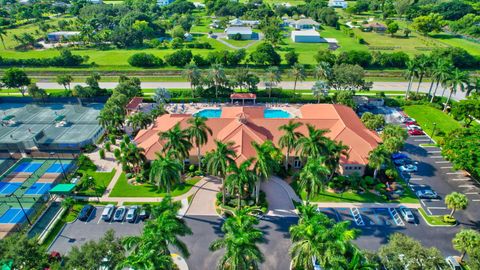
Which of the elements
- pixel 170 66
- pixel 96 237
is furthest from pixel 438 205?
pixel 170 66

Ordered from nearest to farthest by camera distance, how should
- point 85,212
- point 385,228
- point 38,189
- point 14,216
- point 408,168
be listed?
point 385,228
point 85,212
point 14,216
point 38,189
point 408,168

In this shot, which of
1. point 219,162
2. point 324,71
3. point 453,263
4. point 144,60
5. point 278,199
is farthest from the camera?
A: point 144,60

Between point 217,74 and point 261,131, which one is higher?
point 217,74

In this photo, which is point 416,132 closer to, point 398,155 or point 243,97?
point 398,155

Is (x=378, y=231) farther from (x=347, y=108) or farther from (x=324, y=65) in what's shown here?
(x=324, y=65)

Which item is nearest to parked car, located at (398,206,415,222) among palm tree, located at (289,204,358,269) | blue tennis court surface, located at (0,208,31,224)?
palm tree, located at (289,204,358,269)

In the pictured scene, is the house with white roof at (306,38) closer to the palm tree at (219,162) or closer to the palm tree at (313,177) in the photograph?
the palm tree at (219,162)

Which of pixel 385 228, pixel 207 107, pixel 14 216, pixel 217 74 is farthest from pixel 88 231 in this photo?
pixel 217 74
